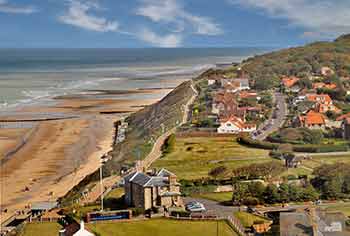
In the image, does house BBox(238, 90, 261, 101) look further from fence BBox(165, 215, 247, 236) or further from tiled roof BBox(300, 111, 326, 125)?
fence BBox(165, 215, 247, 236)

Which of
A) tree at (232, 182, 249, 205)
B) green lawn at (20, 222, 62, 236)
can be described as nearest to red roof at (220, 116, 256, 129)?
tree at (232, 182, 249, 205)

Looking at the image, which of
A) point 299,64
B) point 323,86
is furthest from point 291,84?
point 299,64

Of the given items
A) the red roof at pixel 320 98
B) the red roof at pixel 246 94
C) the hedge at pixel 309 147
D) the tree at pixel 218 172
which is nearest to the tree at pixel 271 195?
the tree at pixel 218 172

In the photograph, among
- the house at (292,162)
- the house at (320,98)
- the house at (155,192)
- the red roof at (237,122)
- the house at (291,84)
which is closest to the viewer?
the house at (155,192)

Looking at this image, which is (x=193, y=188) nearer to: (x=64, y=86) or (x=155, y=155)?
(x=155, y=155)

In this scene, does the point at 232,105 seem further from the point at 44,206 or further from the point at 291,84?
the point at 44,206

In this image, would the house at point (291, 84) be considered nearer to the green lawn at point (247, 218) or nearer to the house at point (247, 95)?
the house at point (247, 95)
